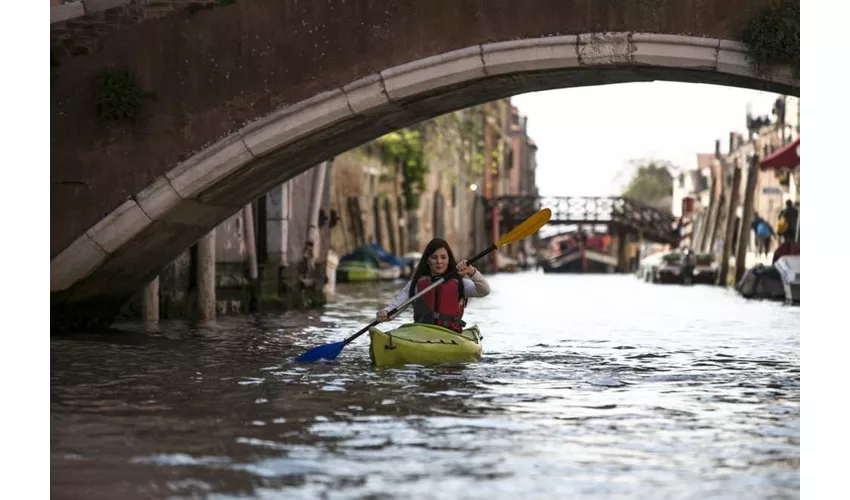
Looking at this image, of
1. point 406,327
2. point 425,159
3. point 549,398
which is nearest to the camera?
point 549,398

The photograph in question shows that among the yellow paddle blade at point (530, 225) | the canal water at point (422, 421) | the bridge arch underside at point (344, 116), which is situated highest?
the bridge arch underside at point (344, 116)

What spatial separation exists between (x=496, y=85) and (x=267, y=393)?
13.6 ft

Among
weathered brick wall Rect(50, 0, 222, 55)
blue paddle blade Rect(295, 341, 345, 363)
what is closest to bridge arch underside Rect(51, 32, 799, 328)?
weathered brick wall Rect(50, 0, 222, 55)

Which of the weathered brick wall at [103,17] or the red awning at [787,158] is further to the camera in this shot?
the red awning at [787,158]

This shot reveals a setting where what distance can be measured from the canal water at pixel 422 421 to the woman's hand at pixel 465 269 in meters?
0.71

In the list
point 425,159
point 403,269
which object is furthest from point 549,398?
point 425,159

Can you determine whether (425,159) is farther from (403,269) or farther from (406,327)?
(406,327)

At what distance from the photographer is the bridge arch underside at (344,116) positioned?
12008mm

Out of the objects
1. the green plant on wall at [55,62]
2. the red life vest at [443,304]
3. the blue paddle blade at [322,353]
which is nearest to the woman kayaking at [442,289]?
the red life vest at [443,304]

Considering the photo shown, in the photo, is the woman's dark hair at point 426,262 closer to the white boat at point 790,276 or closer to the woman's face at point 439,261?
the woman's face at point 439,261

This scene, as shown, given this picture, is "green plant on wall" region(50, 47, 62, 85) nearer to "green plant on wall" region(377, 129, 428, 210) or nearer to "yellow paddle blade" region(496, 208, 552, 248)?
"yellow paddle blade" region(496, 208, 552, 248)

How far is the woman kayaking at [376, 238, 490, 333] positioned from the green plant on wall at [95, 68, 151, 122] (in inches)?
115

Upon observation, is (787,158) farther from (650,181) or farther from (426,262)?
(650,181)
